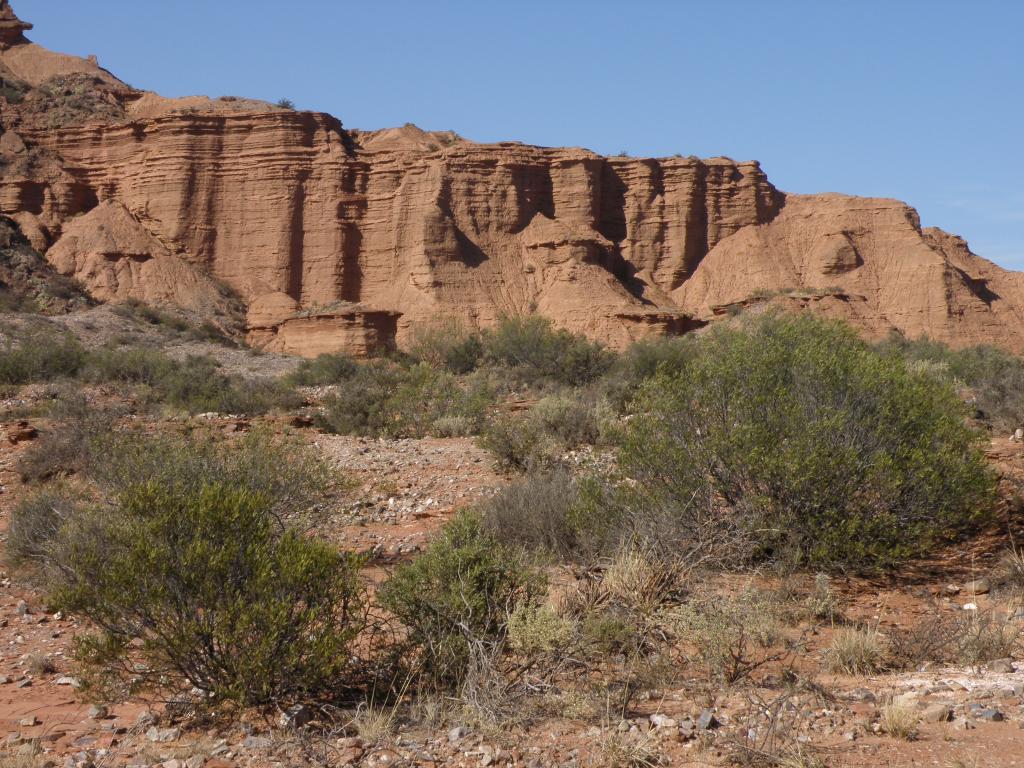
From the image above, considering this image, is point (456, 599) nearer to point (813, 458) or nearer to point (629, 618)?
point (629, 618)

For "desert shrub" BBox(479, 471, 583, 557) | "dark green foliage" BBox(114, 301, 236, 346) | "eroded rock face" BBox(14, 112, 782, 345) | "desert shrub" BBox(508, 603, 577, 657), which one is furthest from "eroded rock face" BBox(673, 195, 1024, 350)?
"desert shrub" BBox(508, 603, 577, 657)

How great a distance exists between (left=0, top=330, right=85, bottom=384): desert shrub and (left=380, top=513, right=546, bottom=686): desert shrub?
18242 millimetres

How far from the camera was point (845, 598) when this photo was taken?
6449 millimetres

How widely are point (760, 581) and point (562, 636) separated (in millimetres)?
2252

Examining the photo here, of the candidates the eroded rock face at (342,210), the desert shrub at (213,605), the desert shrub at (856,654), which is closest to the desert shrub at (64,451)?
the desert shrub at (213,605)

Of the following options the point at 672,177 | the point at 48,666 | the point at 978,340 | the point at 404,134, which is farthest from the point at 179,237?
the point at 48,666

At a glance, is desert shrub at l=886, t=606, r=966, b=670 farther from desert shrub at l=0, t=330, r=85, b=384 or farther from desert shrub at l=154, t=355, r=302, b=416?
desert shrub at l=0, t=330, r=85, b=384

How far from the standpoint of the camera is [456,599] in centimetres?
502

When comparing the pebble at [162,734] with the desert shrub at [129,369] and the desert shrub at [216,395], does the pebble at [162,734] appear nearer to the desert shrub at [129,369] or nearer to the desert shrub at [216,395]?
the desert shrub at [216,395]

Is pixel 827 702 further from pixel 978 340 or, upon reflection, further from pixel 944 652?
pixel 978 340

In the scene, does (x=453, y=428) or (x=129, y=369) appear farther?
(x=129, y=369)

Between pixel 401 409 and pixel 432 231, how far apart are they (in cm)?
2918

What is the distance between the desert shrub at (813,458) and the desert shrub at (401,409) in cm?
754

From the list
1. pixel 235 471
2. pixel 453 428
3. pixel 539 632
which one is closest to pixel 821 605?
pixel 539 632
